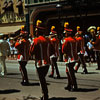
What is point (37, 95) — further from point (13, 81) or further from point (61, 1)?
point (61, 1)

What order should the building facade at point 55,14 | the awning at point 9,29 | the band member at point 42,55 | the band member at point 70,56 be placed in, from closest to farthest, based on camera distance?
1. the band member at point 42,55
2. the band member at point 70,56
3. the building facade at point 55,14
4. the awning at point 9,29

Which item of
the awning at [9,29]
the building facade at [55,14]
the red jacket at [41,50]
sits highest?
the building facade at [55,14]

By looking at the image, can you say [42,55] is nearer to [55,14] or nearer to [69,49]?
[69,49]

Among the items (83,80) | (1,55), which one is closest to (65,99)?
(83,80)

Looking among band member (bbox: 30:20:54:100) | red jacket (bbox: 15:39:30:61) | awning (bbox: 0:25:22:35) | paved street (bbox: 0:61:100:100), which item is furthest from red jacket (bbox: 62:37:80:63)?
awning (bbox: 0:25:22:35)

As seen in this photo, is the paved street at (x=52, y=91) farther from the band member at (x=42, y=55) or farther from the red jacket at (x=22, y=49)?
the red jacket at (x=22, y=49)

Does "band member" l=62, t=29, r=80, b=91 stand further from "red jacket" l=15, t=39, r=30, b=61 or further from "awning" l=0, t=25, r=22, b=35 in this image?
"awning" l=0, t=25, r=22, b=35

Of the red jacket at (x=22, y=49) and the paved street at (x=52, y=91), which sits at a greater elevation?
the red jacket at (x=22, y=49)

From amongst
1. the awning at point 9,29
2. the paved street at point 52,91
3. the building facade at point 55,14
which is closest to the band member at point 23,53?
the paved street at point 52,91

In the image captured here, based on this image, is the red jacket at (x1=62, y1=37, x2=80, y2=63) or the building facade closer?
the red jacket at (x1=62, y1=37, x2=80, y2=63)

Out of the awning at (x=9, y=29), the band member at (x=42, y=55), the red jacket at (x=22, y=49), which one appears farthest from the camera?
the awning at (x=9, y=29)

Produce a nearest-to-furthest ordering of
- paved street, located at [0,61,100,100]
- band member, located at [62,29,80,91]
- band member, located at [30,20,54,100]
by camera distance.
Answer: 1. band member, located at [30,20,54,100]
2. paved street, located at [0,61,100,100]
3. band member, located at [62,29,80,91]

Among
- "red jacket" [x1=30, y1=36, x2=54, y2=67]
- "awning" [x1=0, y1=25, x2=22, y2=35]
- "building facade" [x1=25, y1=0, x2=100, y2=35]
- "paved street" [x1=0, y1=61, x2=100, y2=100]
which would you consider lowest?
"paved street" [x1=0, y1=61, x2=100, y2=100]

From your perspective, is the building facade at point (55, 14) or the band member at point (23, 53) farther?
the building facade at point (55, 14)
